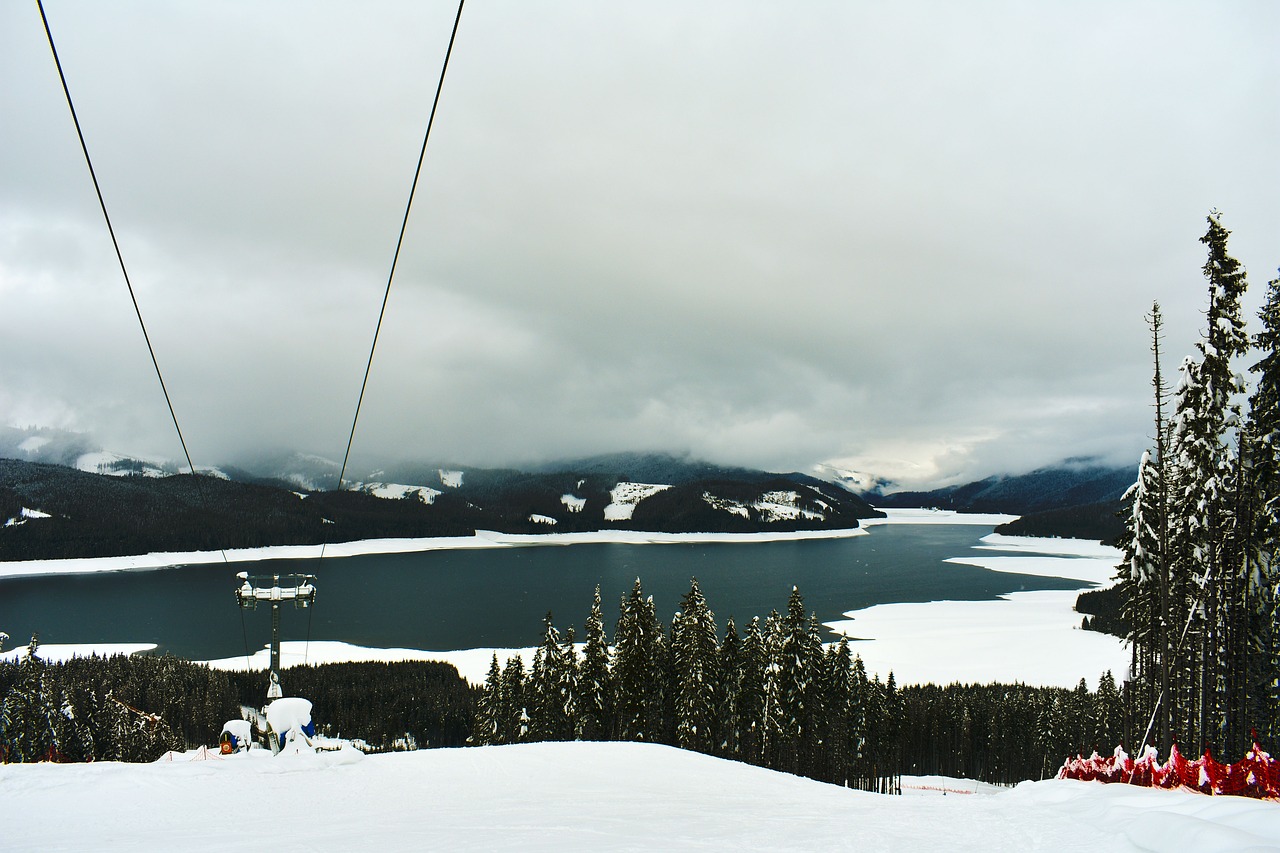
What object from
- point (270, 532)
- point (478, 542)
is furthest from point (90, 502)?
point (478, 542)

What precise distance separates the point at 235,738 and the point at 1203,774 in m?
13.9

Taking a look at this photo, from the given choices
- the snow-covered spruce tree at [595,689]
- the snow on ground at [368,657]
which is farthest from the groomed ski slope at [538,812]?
the snow on ground at [368,657]

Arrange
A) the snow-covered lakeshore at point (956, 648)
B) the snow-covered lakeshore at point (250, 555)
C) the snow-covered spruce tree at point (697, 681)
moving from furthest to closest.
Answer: the snow-covered lakeshore at point (250, 555) → the snow-covered lakeshore at point (956, 648) → the snow-covered spruce tree at point (697, 681)

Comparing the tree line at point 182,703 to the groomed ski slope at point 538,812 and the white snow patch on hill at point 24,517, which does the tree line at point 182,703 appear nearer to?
the groomed ski slope at point 538,812

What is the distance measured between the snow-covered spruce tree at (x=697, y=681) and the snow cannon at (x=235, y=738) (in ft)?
60.7

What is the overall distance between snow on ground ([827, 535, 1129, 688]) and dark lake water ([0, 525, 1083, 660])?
244 inches

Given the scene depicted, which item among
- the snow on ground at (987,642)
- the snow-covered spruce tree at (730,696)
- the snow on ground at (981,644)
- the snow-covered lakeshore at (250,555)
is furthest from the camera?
the snow-covered lakeshore at (250,555)

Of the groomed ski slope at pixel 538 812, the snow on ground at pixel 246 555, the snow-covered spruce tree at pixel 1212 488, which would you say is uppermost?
the snow-covered spruce tree at pixel 1212 488

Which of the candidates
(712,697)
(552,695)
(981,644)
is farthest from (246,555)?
(712,697)

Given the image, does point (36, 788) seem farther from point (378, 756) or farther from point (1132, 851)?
point (1132, 851)

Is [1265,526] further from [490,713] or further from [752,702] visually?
[490,713]

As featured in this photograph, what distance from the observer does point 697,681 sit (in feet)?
89.8

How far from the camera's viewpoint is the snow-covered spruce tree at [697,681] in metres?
27.3

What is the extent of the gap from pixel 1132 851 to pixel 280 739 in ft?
39.6
